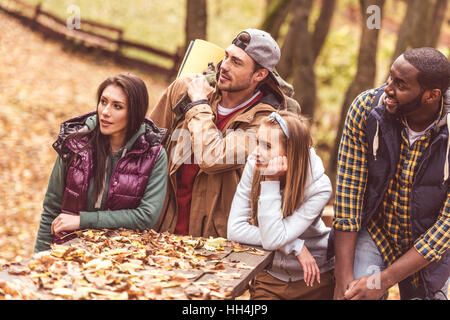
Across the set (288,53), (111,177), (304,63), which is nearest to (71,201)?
(111,177)

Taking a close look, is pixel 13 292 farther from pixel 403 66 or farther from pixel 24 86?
pixel 24 86

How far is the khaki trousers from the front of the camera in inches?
141

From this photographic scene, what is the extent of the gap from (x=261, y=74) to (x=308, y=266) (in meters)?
1.40

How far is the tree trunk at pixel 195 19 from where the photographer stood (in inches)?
314

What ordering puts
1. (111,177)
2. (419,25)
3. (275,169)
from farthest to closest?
(419,25) < (111,177) < (275,169)

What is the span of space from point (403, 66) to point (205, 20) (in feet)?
17.4

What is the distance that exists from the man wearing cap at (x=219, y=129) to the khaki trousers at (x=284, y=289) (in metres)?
0.45

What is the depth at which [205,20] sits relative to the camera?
8.09m

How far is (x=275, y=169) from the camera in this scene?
329 centimetres

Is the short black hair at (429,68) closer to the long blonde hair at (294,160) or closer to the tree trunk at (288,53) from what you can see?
the long blonde hair at (294,160)

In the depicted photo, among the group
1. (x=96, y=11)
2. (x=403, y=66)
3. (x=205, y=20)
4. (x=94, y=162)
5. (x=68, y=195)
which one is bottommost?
(x=68, y=195)

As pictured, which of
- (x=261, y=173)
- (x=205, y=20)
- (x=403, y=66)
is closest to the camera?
(x=403, y=66)

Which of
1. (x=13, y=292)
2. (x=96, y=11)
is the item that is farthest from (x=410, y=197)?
(x=96, y=11)

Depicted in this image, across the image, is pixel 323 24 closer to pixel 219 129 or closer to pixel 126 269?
pixel 219 129
